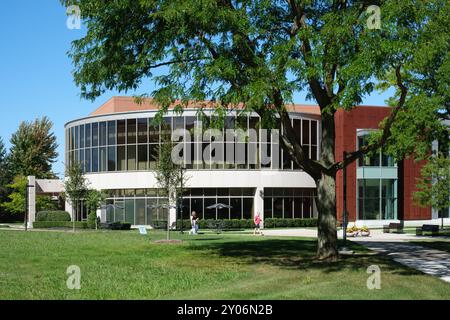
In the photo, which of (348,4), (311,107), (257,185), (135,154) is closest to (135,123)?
(135,154)

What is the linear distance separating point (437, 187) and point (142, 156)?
994 inches

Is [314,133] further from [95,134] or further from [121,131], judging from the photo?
[95,134]

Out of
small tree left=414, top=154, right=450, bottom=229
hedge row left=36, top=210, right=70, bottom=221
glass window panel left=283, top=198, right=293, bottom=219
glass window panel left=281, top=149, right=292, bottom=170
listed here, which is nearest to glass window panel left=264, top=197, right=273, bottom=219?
glass window panel left=283, top=198, right=293, bottom=219

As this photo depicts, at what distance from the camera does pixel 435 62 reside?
26.1 metres

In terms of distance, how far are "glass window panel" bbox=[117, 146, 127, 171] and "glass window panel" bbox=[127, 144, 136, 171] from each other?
16.8 inches

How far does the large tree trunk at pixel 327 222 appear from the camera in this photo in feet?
66.4

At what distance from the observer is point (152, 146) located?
54750mm

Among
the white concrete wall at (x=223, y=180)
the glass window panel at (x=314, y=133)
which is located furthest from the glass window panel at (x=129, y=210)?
the glass window panel at (x=314, y=133)

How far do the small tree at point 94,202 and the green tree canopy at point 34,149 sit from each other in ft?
111

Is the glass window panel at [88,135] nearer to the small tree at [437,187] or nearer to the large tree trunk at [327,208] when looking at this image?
the small tree at [437,187]

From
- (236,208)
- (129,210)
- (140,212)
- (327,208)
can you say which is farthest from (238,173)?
(327,208)

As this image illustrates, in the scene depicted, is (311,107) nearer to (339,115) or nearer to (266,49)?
(339,115)
